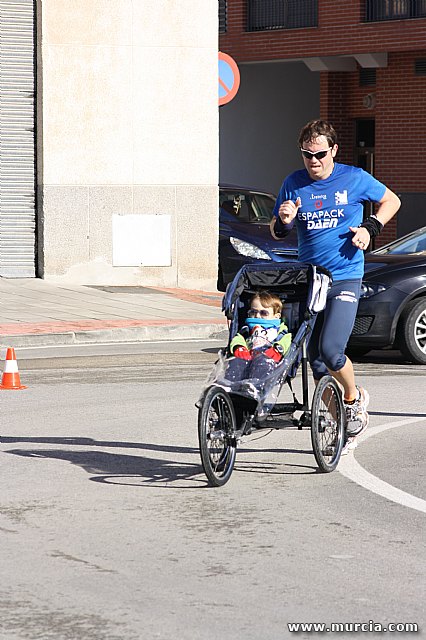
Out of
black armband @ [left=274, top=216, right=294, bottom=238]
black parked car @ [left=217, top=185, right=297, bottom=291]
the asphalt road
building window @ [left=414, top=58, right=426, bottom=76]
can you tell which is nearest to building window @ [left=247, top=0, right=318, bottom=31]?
building window @ [left=414, top=58, right=426, bottom=76]

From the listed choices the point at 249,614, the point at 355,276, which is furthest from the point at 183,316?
the point at 249,614

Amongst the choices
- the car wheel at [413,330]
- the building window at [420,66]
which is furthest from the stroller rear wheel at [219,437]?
the building window at [420,66]

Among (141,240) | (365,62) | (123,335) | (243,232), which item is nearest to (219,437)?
(123,335)

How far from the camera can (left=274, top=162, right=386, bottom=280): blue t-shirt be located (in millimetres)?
8406

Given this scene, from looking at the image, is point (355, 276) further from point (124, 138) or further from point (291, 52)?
point (291, 52)

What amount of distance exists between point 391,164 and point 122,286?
12781 mm

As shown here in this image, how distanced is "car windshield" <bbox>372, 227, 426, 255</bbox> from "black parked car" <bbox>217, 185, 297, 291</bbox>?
5.33m

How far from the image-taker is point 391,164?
32.8 meters

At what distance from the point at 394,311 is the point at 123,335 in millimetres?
3883

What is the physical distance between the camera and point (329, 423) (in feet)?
27.6

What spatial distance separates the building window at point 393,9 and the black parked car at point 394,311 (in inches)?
712

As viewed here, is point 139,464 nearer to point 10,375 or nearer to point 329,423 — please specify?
point 329,423

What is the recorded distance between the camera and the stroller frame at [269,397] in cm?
792

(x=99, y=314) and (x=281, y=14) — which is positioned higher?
(x=281, y=14)
